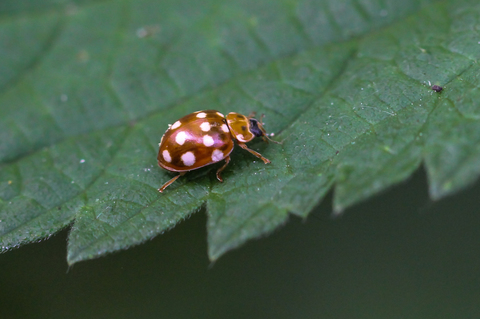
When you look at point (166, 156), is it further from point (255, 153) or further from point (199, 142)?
point (255, 153)

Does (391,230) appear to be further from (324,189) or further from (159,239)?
(159,239)

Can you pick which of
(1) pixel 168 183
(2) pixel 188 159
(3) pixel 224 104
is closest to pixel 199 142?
(2) pixel 188 159

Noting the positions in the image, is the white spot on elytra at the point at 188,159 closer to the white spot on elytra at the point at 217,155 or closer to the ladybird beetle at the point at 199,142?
the ladybird beetle at the point at 199,142

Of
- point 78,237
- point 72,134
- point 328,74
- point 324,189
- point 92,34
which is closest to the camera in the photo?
point 324,189

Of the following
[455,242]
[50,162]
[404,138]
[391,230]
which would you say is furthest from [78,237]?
[455,242]

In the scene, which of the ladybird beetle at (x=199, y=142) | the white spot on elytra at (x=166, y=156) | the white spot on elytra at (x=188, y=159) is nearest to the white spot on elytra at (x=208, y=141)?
the ladybird beetle at (x=199, y=142)

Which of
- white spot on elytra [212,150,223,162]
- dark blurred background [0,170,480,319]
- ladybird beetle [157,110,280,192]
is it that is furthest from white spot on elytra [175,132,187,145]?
dark blurred background [0,170,480,319]

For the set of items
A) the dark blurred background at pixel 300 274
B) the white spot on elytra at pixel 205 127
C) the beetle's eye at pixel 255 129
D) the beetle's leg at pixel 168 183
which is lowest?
the dark blurred background at pixel 300 274
